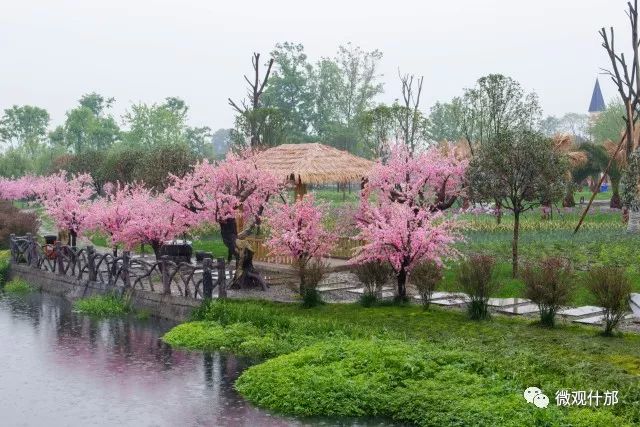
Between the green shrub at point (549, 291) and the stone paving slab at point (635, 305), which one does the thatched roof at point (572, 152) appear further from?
the green shrub at point (549, 291)

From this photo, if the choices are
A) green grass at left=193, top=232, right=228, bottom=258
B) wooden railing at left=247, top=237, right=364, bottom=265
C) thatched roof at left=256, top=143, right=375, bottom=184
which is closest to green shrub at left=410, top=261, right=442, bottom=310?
thatched roof at left=256, top=143, right=375, bottom=184

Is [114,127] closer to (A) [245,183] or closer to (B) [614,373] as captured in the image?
(A) [245,183]

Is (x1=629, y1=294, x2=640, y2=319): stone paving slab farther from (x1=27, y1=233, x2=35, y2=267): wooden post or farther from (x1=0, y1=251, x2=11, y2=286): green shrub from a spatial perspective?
(x1=0, y1=251, x2=11, y2=286): green shrub

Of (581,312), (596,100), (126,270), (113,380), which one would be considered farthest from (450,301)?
(596,100)

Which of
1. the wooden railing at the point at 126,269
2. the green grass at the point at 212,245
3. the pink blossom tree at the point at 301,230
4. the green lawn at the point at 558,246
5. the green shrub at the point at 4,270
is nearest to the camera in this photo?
the wooden railing at the point at 126,269

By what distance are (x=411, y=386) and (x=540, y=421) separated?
7.79 feet

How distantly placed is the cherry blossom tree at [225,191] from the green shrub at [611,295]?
10.8 meters

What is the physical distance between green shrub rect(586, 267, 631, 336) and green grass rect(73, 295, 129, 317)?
42.0ft

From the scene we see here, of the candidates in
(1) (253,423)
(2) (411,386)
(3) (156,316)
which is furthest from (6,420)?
(3) (156,316)

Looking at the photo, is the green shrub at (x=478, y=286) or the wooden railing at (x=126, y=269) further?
the wooden railing at (x=126, y=269)

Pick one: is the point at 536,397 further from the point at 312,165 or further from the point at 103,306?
the point at 312,165

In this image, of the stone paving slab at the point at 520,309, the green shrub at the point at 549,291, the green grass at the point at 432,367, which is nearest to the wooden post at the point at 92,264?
the green grass at the point at 432,367

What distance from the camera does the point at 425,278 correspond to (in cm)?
1727

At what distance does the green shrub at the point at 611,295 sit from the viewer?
14.2 meters
